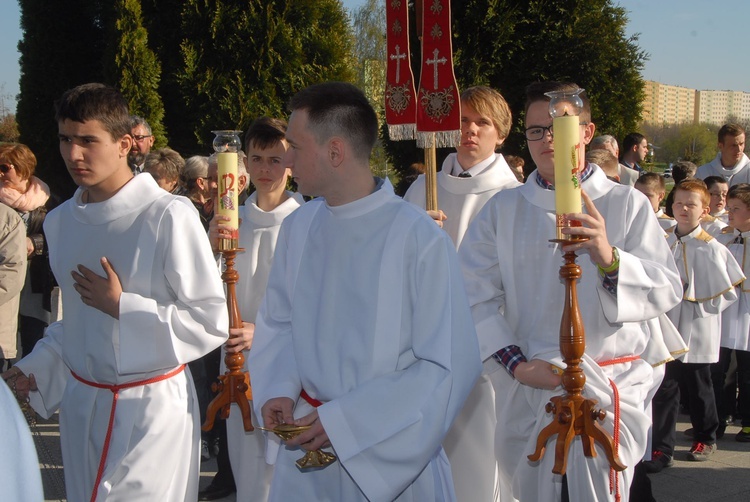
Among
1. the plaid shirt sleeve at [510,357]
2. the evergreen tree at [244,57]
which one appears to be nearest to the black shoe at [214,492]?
the plaid shirt sleeve at [510,357]

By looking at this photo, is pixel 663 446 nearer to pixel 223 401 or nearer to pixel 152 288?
pixel 223 401

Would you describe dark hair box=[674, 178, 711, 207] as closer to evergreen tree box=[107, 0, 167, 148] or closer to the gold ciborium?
the gold ciborium

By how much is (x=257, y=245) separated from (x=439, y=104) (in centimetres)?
132

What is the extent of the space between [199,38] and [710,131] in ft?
236

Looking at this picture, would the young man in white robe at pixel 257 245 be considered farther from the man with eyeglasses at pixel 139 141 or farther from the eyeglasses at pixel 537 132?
the man with eyeglasses at pixel 139 141

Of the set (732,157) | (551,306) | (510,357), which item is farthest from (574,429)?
(732,157)

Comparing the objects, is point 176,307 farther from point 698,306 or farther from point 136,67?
point 136,67

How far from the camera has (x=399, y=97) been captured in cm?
545

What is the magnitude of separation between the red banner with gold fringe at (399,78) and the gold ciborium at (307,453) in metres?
2.78

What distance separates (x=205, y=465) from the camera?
23.0 feet

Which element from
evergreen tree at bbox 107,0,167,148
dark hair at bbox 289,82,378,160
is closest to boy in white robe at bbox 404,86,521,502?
dark hair at bbox 289,82,378,160

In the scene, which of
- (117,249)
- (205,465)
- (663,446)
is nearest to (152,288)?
(117,249)

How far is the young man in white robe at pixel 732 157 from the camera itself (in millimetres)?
9936

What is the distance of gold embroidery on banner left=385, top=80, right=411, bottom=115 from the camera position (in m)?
5.43
